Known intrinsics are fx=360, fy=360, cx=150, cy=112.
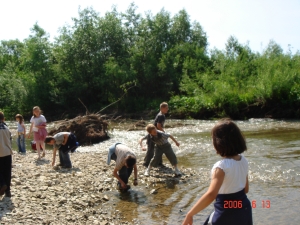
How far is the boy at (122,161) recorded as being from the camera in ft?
27.8

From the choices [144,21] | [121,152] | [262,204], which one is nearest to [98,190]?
[121,152]

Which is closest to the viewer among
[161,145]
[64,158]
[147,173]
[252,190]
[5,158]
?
[5,158]

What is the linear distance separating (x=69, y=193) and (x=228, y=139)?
606 centimetres

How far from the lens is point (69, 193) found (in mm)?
8609

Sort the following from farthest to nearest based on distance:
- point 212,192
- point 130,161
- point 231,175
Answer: point 130,161, point 231,175, point 212,192

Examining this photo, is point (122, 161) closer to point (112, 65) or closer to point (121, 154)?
point (121, 154)

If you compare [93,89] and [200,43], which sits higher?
[200,43]

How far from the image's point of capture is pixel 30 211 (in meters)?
7.06

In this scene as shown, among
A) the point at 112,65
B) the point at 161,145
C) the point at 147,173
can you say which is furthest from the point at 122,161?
the point at 112,65

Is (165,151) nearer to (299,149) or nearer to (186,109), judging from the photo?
(299,149)

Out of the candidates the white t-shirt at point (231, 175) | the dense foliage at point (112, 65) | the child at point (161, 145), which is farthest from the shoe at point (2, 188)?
the dense foliage at point (112, 65)

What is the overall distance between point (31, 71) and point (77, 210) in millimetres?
36863

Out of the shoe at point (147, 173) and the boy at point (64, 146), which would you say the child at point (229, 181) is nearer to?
the shoe at point (147, 173)
